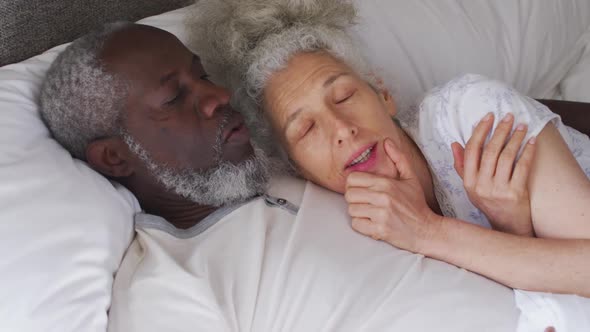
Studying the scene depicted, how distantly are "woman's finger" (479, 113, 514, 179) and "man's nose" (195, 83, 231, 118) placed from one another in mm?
540

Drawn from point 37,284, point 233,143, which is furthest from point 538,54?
point 37,284

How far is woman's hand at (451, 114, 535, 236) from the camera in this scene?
3.84 ft

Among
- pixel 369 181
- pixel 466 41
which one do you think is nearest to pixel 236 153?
pixel 369 181

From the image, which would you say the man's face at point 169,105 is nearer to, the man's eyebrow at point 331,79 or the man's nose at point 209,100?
the man's nose at point 209,100

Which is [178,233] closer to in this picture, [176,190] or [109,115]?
[176,190]

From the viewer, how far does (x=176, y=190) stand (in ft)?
4.43

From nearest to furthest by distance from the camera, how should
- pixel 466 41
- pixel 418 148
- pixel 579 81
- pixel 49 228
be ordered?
pixel 49 228 < pixel 418 148 < pixel 466 41 < pixel 579 81

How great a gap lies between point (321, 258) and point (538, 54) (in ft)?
3.90

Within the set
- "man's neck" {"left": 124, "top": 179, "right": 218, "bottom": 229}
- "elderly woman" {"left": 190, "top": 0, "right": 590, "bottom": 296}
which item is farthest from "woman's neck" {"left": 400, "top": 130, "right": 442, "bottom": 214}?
"man's neck" {"left": 124, "top": 179, "right": 218, "bottom": 229}

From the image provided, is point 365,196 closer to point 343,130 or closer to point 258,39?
point 343,130

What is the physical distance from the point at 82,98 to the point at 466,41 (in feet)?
3.68

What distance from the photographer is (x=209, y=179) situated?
1.34 meters

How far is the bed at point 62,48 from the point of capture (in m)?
1.09

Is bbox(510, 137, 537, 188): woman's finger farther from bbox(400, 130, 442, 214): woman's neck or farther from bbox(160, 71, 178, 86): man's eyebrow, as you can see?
bbox(160, 71, 178, 86): man's eyebrow
